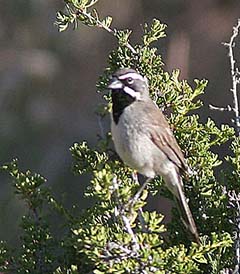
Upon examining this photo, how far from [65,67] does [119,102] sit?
263 inches

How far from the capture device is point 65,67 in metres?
8.90

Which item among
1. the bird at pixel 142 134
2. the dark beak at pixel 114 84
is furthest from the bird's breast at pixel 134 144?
the dark beak at pixel 114 84

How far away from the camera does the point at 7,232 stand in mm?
6566

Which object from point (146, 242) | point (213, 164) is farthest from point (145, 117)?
point (146, 242)

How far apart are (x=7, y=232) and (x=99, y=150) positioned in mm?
4558

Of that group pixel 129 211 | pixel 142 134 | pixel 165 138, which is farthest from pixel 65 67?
pixel 129 211

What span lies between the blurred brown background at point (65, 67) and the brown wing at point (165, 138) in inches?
177

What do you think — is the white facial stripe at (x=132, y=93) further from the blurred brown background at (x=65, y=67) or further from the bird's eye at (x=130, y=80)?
the blurred brown background at (x=65, y=67)

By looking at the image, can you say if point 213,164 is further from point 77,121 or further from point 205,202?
point 77,121

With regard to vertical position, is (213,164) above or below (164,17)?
below

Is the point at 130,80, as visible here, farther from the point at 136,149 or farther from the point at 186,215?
the point at 186,215

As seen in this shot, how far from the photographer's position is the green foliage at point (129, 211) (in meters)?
1.78

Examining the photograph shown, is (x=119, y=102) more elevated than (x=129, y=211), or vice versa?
(x=119, y=102)

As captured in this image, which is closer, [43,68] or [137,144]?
[137,144]
